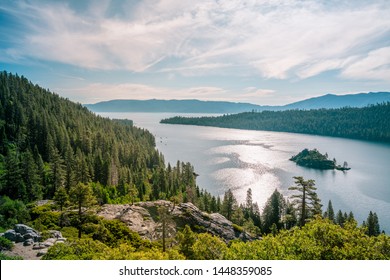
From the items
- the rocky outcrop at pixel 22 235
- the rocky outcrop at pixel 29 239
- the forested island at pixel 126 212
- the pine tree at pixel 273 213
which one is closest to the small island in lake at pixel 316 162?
the forested island at pixel 126 212

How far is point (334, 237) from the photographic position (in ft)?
85.4

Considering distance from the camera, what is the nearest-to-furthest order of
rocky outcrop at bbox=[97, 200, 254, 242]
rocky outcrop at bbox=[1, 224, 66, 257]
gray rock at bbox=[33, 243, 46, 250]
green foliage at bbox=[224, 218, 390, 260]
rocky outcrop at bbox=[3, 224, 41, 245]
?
green foliage at bbox=[224, 218, 390, 260]
gray rock at bbox=[33, 243, 46, 250]
rocky outcrop at bbox=[1, 224, 66, 257]
rocky outcrop at bbox=[3, 224, 41, 245]
rocky outcrop at bbox=[97, 200, 254, 242]

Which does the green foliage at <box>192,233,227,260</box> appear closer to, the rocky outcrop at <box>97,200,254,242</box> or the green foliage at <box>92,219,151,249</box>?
the green foliage at <box>92,219,151,249</box>

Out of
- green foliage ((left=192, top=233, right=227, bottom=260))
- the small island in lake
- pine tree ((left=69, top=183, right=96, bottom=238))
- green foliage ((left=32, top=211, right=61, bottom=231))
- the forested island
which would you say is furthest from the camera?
the small island in lake

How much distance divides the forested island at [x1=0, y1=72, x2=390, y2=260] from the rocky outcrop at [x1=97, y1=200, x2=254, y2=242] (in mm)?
290

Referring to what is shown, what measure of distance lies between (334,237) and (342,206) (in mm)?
101197

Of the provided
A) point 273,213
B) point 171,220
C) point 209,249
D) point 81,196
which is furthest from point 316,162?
point 209,249

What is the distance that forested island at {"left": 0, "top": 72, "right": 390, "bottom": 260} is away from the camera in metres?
26.0

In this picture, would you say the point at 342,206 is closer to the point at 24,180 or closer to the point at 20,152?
the point at 24,180

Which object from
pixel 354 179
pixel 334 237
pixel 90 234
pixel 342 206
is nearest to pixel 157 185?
pixel 90 234

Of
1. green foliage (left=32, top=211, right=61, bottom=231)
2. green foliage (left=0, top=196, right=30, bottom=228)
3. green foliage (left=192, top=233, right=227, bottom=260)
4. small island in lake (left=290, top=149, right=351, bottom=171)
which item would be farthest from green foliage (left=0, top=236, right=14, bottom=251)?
small island in lake (left=290, top=149, right=351, bottom=171)

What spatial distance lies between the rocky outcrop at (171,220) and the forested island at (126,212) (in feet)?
0.95

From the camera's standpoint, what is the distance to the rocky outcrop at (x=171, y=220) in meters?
61.5

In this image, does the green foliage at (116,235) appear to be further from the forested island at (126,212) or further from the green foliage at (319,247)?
the green foliage at (319,247)
